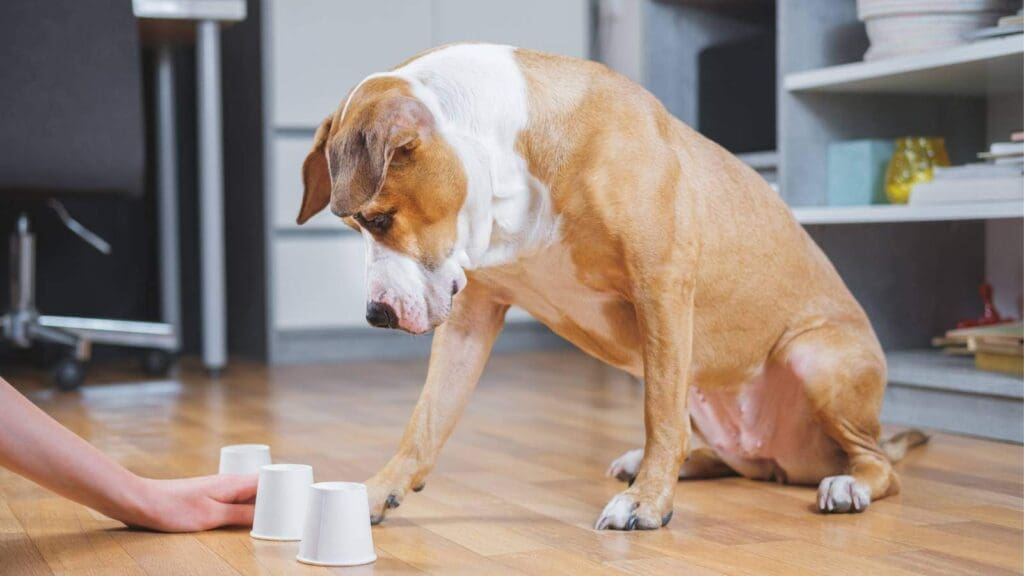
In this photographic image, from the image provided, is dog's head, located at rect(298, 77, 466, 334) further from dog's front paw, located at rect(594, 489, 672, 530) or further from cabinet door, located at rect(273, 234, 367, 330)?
cabinet door, located at rect(273, 234, 367, 330)

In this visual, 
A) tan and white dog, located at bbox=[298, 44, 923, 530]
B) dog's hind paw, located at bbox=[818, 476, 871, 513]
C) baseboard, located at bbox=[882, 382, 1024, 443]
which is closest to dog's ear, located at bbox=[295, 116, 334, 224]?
tan and white dog, located at bbox=[298, 44, 923, 530]

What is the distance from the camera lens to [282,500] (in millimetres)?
1517

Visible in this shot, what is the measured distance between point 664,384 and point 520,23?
2.86 m

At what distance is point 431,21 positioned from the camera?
166 inches

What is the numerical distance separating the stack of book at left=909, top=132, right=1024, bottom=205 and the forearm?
5.39 feet

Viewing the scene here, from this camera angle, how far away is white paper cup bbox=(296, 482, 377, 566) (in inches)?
54.4

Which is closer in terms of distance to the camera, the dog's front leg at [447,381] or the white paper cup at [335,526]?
the white paper cup at [335,526]

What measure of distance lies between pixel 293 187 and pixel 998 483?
262 cm

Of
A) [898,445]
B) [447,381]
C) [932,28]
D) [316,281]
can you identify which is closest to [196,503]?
[447,381]

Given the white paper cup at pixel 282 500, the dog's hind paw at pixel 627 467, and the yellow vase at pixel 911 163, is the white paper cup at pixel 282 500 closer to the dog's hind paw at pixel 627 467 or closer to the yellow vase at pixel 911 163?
the dog's hind paw at pixel 627 467

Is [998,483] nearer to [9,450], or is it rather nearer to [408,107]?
[408,107]

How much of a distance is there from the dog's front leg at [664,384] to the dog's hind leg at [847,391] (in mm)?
277

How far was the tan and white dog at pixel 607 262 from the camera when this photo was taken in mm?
1505

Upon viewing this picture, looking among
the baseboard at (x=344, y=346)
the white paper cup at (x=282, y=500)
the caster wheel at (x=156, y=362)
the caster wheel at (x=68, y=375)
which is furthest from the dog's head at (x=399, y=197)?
the baseboard at (x=344, y=346)
